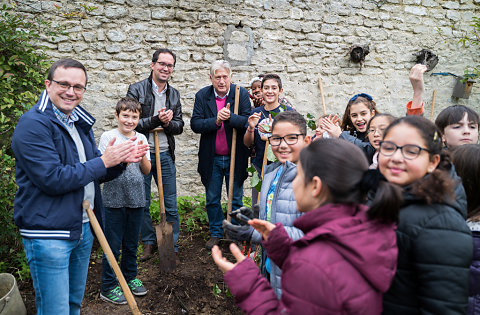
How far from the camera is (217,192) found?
3973mm

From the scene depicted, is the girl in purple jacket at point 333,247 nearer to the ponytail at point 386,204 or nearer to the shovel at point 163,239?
the ponytail at point 386,204

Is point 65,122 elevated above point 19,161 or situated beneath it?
elevated above

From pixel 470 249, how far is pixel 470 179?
602mm

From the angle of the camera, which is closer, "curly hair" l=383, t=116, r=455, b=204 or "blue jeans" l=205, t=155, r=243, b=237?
"curly hair" l=383, t=116, r=455, b=204

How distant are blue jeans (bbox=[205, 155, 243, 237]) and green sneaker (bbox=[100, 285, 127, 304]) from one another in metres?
1.35

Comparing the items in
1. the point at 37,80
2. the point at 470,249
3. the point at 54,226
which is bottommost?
the point at 54,226

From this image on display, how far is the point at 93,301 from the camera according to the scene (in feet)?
9.95

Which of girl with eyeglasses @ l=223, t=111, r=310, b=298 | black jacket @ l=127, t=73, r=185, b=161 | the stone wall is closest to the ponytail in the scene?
girl with eyeglasses @ l=223, t=111, r=310, b=298

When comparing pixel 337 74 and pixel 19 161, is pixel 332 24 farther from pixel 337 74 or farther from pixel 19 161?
pixel 19 161

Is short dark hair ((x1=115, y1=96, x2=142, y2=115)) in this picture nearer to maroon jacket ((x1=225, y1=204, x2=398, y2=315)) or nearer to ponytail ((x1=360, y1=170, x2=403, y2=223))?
maroon jacket ((x1=225, y1=204, x2=398, y2=315))

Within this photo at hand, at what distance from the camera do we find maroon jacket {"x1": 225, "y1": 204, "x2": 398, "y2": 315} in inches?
40.6

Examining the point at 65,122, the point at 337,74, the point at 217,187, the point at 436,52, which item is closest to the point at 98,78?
the point at 217,187

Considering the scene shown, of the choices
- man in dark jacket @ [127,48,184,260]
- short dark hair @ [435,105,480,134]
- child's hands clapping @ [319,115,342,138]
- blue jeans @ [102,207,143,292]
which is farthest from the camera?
man in dark jacket @ [127,48,184,260]

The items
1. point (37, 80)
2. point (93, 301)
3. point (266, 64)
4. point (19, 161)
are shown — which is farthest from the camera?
point (266, 64)
